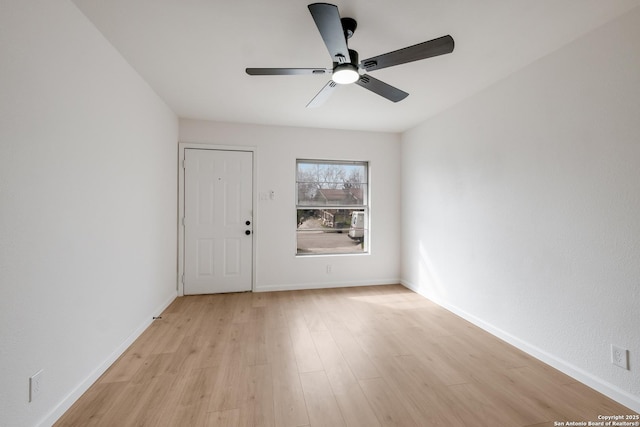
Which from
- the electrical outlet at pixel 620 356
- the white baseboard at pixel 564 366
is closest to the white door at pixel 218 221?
the white baseboard at pixel 564 366

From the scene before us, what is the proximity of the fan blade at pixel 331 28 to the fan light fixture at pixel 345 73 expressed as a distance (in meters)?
0.04

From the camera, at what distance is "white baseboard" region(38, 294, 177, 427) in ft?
5.11

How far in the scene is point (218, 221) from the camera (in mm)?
3943

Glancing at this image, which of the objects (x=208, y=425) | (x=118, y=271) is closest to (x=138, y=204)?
(x=118, y=271)

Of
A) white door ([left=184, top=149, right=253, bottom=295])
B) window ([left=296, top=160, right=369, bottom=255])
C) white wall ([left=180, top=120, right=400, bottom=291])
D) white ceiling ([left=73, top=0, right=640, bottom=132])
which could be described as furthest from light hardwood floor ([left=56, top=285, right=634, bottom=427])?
white ceiling ([left=73, top=0, right=640, bottom=132])

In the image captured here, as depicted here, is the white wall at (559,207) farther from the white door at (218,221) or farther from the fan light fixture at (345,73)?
the white door at (218,221)

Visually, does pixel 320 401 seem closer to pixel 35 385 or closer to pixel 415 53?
pixel 35 385

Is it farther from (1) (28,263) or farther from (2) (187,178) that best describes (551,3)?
(2) (187,178)

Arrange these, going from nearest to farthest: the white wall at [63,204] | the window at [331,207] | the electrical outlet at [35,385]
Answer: the white wall at [63,204] → the electrical outlet at [35,385] → the window at [331,207]

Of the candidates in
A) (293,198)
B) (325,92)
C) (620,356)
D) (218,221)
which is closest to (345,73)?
(325,92)

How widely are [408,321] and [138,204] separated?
2992mm

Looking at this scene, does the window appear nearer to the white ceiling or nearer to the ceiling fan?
the white ceiling

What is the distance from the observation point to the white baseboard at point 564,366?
1.74 m

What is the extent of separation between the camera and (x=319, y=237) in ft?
14.3
